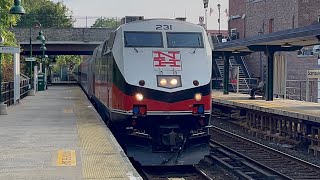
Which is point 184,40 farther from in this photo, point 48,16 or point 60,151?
point 48,16

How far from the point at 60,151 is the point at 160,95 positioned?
2.57m

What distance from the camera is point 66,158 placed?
427 inches

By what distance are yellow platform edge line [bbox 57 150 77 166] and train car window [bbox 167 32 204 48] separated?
3.80m

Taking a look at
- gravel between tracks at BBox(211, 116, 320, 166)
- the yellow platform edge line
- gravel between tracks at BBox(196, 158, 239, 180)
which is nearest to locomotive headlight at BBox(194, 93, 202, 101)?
gravel between tracks at BBox(196, 158, 239, 180)

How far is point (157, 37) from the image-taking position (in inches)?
553

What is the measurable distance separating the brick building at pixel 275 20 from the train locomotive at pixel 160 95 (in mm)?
20470

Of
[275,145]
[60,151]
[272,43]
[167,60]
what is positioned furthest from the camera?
[272,43]

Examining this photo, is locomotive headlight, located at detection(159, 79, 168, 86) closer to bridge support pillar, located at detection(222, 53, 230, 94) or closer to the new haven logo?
the new haven logo

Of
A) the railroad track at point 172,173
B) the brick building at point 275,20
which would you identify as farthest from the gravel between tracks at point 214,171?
the brick building at point 275,20

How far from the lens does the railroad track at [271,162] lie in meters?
13.1

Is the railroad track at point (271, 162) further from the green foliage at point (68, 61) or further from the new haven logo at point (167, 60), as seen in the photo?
the green foliage at point (68, 61)

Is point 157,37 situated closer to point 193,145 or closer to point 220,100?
point 193,145

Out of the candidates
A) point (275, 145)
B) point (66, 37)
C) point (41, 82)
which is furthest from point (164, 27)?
point (66, 37)

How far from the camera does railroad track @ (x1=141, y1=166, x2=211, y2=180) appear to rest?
13047 millimetres
